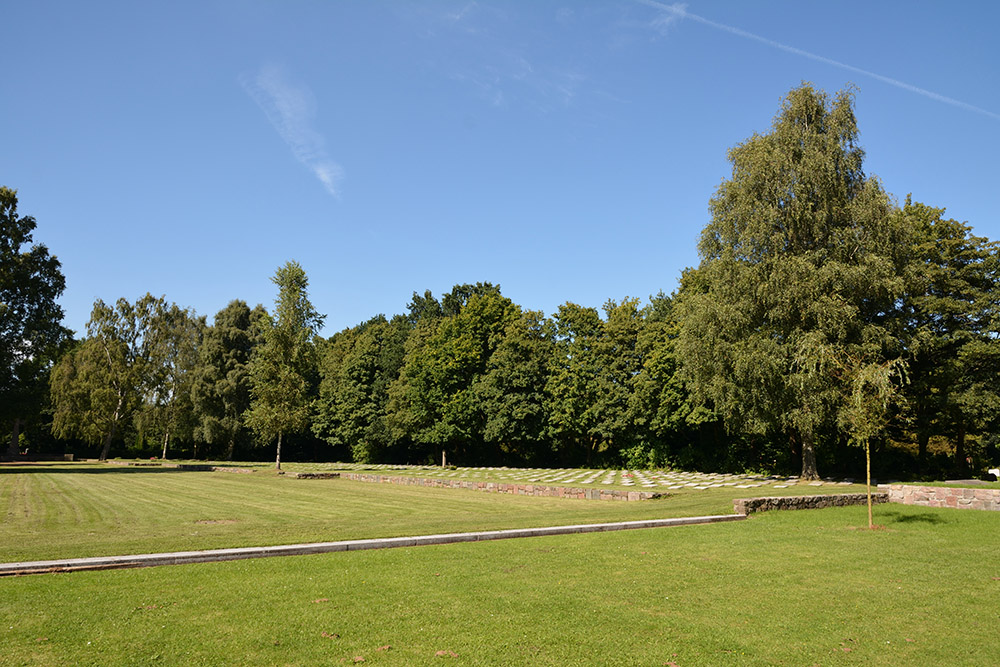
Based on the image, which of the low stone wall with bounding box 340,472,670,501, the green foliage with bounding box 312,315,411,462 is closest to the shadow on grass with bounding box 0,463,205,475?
the green foliage with bounding box 312,315,411,462

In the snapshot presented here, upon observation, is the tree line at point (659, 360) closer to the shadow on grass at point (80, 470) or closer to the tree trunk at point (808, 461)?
the tree trunk at point (808, 461)

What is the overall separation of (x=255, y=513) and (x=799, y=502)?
49.8 feet

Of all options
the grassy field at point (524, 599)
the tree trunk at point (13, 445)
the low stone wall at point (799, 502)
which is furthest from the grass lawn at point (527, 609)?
the tree trunk at point (13, 445)

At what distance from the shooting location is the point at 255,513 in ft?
54.7

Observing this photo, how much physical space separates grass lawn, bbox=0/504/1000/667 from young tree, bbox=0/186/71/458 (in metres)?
36.0

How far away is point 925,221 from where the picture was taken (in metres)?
30.2

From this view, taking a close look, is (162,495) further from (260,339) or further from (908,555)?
(260,339)

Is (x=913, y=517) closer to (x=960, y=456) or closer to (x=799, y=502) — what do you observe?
(x=799, y=502)

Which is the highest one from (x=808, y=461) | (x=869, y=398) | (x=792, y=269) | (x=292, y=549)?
(x=792, y=269)

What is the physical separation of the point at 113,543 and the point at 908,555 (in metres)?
14.5

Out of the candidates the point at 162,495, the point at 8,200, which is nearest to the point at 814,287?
the point at 162,495

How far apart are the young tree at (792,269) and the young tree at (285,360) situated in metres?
23.9

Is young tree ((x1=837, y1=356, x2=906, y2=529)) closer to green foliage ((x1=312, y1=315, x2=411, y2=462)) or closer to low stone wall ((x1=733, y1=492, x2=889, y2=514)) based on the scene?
low stone wall ((x1=733, y1=492, x2=889, y2=514))

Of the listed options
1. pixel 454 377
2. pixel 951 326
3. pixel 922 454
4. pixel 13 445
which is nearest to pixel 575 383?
pixel 454 377
